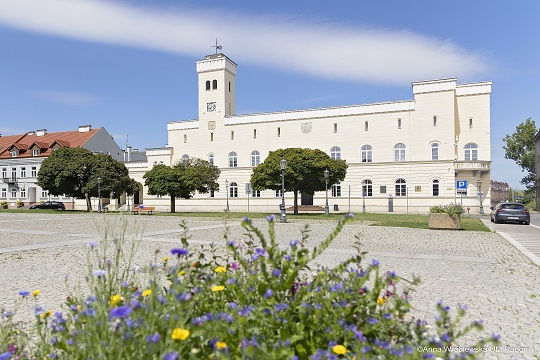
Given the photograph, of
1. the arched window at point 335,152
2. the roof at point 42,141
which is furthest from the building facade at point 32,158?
the arched window at point 335,152

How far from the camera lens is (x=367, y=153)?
51.8 meters

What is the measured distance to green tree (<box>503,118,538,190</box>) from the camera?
235 feet

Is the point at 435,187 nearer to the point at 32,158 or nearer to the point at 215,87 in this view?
the point at 215,87

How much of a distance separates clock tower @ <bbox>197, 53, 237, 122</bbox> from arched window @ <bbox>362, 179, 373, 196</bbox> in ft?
76.3

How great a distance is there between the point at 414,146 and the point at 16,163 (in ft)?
200

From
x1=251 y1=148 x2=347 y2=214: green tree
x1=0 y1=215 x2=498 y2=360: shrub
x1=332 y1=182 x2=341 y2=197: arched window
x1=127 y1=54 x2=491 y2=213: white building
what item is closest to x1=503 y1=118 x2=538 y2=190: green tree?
x1=127 y1=54 x2=491 y2=213: white building

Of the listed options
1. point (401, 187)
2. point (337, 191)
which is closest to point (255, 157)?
point (337, 191)

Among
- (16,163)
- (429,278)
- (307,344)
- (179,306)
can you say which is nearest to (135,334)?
(179,306)

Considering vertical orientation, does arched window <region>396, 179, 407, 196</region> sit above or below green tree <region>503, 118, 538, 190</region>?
below

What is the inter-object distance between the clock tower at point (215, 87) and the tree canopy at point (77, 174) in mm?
18962

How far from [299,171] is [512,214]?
1628cm

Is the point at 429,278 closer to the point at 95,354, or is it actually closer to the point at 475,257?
the point at 475,257

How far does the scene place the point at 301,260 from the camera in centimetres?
279

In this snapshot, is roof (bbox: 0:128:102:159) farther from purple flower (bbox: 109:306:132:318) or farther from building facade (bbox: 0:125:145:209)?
purple flower (bbox: 109:306:132:318)
